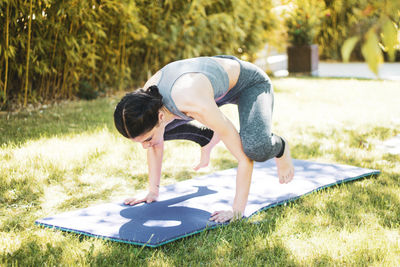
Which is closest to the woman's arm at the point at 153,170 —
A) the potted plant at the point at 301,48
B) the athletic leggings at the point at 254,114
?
the athletic leggings at the point at 254,114

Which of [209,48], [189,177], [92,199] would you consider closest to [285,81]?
[209,48]

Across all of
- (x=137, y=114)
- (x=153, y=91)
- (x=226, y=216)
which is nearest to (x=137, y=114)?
(x=137, y=114)

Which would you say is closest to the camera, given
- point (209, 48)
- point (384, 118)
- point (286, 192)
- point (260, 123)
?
point (260, 123)

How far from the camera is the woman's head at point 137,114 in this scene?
6.06 feet

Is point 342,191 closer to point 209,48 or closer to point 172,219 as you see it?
point 172,219

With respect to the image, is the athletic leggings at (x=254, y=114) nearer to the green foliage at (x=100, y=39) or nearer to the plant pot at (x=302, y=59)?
the green foliage at (x=100, y=39)

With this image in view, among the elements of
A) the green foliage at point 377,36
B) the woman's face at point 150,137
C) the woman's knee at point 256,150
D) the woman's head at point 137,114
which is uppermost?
the green foliage at point 377,36

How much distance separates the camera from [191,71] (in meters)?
2.00

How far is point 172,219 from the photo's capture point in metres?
2.11

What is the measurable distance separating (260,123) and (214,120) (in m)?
0.29

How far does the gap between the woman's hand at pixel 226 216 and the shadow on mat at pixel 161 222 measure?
0.03m

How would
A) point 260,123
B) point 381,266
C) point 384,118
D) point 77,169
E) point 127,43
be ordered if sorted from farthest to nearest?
1. point 127,43
2. point 384,118
3. point 77,169
4. point 260,123
5. point 381,266

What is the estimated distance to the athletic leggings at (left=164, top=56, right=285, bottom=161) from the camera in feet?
6.71

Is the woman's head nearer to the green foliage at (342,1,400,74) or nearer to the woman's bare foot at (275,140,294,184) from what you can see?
the woman's bare foot at (275,140,294,184)
